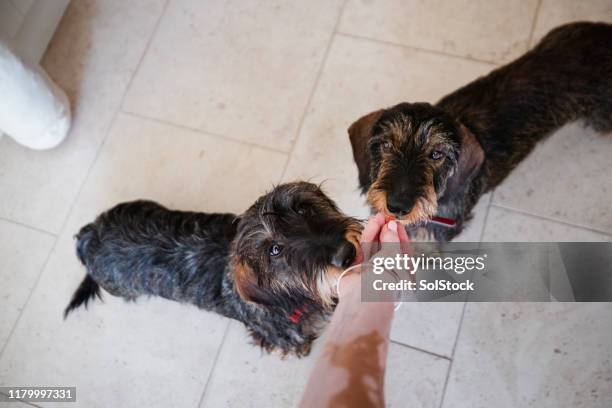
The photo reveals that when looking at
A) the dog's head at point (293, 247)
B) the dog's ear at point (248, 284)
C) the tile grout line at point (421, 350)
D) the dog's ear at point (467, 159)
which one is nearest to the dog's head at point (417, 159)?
the dog's ear at point (467, 159)

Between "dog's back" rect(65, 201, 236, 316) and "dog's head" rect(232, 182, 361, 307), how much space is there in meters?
0.33

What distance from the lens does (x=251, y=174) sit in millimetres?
3006

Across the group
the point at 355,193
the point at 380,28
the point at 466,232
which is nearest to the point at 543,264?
the point at 466,232

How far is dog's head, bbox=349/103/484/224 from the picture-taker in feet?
6.40

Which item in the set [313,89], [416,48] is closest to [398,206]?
[313,89]

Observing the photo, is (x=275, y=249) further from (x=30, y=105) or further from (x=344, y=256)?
(x=30, y=105)

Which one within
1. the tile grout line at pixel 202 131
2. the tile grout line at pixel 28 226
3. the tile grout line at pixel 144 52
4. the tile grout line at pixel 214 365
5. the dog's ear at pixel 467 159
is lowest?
the tile grout line at pixel 214 365

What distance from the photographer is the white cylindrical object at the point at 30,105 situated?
2.80 m

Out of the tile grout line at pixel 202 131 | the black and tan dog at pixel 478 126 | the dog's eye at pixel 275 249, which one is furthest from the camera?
the tile grout line at pixel 202 131

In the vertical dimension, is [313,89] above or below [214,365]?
above

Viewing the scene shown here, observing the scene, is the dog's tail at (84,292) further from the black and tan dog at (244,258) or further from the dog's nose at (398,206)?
the dog's nose at (398,206)

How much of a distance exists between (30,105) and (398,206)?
2.41 metres

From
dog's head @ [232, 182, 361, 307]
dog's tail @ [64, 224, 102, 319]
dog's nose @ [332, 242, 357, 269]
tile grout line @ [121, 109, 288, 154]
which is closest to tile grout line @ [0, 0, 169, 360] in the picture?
tile grout line @ [121, 109, 288, 154]

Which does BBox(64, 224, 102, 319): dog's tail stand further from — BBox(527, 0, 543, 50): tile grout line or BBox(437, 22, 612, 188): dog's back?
BBox(527, 0, 543, 50): tile grout line
